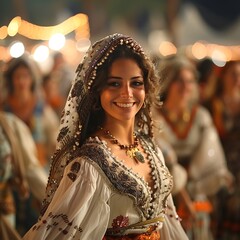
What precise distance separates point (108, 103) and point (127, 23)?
25290 millimetres

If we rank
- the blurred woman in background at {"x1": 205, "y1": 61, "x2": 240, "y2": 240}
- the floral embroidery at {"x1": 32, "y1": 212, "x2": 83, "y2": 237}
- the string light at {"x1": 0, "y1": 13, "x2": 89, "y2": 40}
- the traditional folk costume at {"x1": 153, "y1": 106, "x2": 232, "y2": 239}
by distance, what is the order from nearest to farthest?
1. the floral embroidery at {"x1": 32, "y1": 212, "x2": 83, "y2": 237}
2. the string light at {"x1": 0, "y1": 13, "x2": 89, "y2": 40}
3. the traditional folk costume at {"x1": 153, "y1": 106, "x2": 232, "y2": 239}
4. the blurred woman in background at {"x1": 205, "y1": 61, "x2": 240, "y2": 240}

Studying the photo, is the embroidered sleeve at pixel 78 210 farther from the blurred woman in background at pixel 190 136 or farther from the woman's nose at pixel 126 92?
the blurred woman in background at pixel 190 136

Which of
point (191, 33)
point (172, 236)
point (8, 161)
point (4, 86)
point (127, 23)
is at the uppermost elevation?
point (127, 23)

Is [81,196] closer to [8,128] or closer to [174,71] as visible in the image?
[8,128]

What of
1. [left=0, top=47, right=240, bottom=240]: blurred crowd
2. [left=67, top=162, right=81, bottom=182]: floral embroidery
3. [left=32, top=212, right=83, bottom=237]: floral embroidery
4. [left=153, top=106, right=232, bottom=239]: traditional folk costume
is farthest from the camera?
[left=153, top=106, right=232, bottom=239]: traditional folk costume

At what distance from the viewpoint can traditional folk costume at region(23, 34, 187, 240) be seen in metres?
4.49

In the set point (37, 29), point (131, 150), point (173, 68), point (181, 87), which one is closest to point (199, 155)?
point (181, 87)

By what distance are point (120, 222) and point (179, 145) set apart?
3806 millimetres

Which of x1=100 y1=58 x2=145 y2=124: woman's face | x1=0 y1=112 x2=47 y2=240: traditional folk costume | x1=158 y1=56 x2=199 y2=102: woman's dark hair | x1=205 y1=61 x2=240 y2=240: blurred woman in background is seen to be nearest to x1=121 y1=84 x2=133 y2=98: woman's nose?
x1=100 y1=58 x2=145 y2=124: woman's face

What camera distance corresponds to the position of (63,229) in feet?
14.6

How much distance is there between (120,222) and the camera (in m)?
4.65

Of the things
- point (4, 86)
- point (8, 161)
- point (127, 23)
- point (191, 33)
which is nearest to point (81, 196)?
point (8, 161)

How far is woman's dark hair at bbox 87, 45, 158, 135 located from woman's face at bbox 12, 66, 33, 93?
329 centimetres

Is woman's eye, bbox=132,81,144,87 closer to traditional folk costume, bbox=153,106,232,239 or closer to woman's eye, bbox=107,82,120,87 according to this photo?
woman's eye, bbox=107,82,120,87
